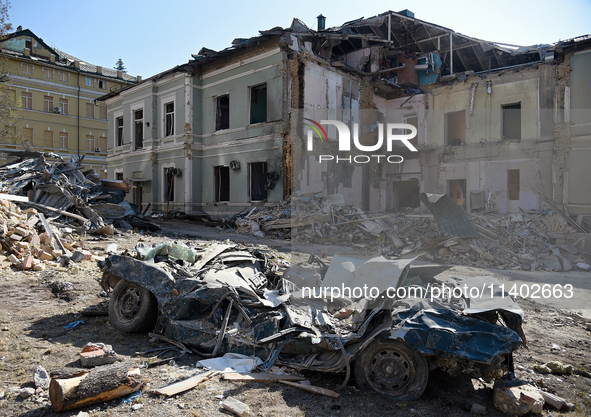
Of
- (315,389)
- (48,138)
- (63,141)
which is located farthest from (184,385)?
(63,141)

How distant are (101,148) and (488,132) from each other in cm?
3267

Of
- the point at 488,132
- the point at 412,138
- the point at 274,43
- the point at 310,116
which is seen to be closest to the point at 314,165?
the point at 310,116

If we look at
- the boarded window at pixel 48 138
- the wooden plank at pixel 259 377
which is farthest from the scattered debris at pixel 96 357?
the boarded window at pixel 48 138

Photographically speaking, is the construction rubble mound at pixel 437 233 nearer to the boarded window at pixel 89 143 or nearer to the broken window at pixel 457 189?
the broken window at pixel 457 189

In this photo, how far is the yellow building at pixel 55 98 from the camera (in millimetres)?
32312

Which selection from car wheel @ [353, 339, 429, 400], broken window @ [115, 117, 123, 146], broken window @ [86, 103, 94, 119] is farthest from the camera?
broken window @ [86, 103, 94, 119]

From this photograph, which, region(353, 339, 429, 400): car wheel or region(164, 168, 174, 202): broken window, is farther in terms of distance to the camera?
region(164, 168, 174, 202): broken window

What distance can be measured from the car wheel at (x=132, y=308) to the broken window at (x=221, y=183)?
1549cm

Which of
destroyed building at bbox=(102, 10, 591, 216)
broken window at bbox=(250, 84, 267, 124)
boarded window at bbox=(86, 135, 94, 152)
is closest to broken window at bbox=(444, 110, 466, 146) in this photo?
destroyed building at bbox=(102, 10, 591, 216)

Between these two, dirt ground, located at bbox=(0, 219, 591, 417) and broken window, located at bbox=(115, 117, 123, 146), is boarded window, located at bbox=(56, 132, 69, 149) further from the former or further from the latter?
dirt ground, located at bbox=(0, 219, 591, 417)

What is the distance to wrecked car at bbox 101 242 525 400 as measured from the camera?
327 centimetres

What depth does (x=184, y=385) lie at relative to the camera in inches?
138

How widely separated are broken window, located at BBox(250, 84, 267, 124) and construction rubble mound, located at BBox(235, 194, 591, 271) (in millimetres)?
6056

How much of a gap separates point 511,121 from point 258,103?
13.0 meters
